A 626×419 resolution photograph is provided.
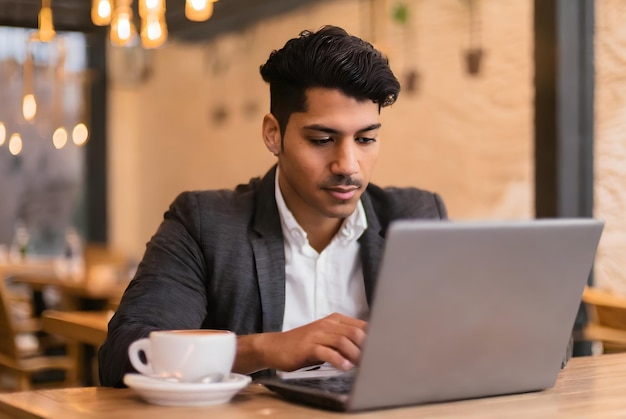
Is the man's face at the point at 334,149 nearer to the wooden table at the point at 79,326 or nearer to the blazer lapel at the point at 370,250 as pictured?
the blazer lapel at the point at 370,250

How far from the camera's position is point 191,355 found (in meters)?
1.37

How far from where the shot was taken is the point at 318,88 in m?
2.01

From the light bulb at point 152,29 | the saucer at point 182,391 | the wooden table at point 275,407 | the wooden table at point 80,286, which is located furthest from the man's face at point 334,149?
the wooden table at point 80,286

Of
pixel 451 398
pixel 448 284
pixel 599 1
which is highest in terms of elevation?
pixel 599 1

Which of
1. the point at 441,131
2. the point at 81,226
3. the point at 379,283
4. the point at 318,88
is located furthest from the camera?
the point at 81,226

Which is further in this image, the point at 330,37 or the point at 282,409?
the point at 330,37

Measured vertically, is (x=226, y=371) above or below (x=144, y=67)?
below

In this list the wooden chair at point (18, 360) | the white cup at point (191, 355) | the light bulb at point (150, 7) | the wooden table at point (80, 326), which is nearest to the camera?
the white cup at point (191, 355)

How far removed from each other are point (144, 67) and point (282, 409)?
256 inches

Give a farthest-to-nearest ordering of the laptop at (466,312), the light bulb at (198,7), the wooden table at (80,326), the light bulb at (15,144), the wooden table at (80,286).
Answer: the light bulb at (15,144) < the wooden table at (80,286) < the light bulb at (198,7) < the wooden table at (80,326) < the laptop at (466,312)

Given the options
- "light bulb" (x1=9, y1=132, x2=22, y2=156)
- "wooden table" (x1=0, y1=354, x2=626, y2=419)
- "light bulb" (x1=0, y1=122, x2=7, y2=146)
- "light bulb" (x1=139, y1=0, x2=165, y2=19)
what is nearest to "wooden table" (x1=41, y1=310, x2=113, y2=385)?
"light bulb" (x1=139, y1=0, x2=165, y2=19)

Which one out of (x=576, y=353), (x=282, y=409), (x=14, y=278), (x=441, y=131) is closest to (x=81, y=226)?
(x=14, y=278)

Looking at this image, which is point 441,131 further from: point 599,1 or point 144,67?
point 144,67

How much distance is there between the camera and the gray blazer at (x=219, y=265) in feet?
6.35
